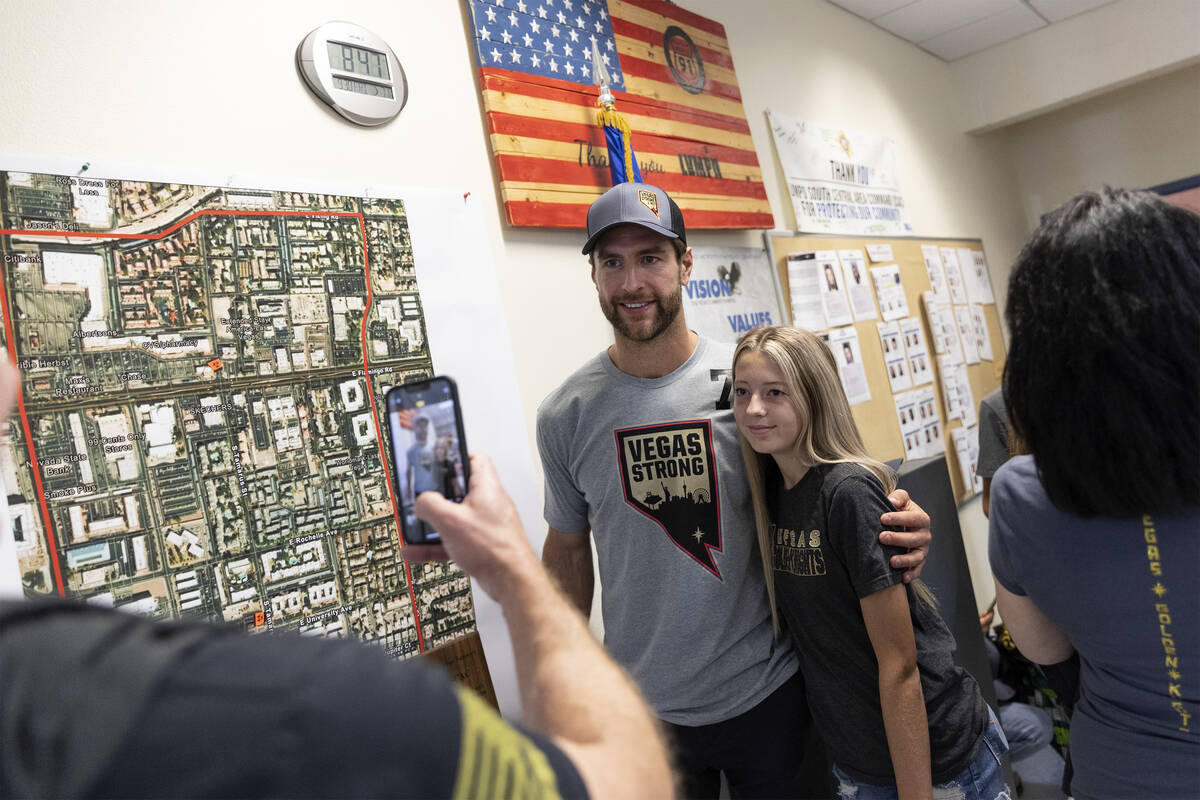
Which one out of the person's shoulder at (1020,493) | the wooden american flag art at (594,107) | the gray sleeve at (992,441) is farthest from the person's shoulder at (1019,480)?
the gray sleeve at (992,441)

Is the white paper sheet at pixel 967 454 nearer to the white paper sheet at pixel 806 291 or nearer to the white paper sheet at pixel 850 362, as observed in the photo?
the white paper sheet at pixel 850 362

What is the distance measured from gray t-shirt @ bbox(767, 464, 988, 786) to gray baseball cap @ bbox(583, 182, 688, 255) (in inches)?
23.1

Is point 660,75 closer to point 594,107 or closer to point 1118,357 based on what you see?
point 594,107

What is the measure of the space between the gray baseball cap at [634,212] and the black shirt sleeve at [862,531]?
0.63m

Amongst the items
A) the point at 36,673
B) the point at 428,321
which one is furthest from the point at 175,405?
the point at 36,673

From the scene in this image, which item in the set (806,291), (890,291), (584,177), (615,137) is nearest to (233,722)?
(584,177)

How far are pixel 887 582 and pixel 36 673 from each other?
116 centimetres

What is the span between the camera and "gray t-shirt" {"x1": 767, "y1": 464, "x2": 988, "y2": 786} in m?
1.30

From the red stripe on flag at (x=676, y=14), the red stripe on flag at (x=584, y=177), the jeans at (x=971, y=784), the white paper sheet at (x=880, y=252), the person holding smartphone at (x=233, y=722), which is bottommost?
the jeans at (x=971, y=784)

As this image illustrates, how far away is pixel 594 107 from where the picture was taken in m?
2.22

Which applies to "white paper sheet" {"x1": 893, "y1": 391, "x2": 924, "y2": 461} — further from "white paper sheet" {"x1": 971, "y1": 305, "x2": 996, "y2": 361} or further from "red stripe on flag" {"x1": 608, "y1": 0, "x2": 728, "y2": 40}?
"red stripe on flag" {"x1": 608, "y1": 0, "x2": 728, "y2": 40}

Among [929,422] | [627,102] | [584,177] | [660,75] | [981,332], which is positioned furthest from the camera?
[981,332]

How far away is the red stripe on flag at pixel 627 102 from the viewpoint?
193 centimetres

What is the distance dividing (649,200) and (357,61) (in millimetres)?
689
